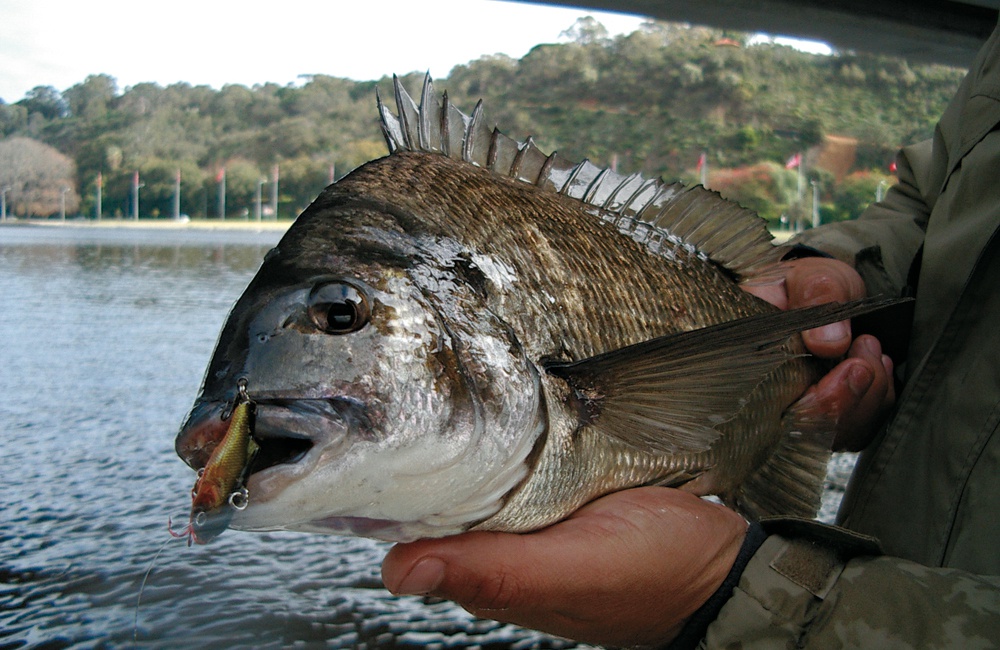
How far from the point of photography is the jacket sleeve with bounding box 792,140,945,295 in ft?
8.35

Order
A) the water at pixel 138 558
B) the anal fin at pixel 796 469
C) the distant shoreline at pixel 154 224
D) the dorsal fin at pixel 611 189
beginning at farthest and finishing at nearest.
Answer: the distant shoreline at pixel 154 224 → the water at pixel 138 558 → the anal fin at pixel 796 469 → the dorsal fin at pixel 611 189

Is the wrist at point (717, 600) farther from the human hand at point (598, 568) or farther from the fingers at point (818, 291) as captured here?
the fingers at point (818, 291)

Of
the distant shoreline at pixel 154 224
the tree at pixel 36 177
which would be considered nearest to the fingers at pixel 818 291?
the tree at pixel 36 177

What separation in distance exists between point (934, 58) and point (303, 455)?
26.7 ft

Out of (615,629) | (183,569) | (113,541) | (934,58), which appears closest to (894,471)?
(615,629)

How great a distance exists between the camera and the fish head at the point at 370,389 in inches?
44.2

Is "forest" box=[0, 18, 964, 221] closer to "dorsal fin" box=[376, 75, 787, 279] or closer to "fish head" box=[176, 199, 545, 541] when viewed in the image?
"dorsal fin" box=[376, 75, 787, 279]

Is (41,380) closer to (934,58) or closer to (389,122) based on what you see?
(389,122)

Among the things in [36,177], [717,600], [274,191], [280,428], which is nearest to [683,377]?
[717,600]

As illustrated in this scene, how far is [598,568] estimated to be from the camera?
1.39m

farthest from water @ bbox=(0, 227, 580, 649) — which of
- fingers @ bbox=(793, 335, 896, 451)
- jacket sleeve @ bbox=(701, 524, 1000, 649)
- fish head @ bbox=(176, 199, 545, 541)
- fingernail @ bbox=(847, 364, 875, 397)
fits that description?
fish head @ bbox=(176, 199, 545, 541)

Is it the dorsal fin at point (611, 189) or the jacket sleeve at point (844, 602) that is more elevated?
the dorsal fin at point (611, 189)

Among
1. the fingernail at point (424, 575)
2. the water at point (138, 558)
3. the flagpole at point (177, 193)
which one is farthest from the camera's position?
the flagpole at point (177, 193)

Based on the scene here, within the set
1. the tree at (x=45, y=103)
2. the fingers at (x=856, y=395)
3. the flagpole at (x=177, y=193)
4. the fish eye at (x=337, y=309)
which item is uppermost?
the tree at (x=45, y=103)
